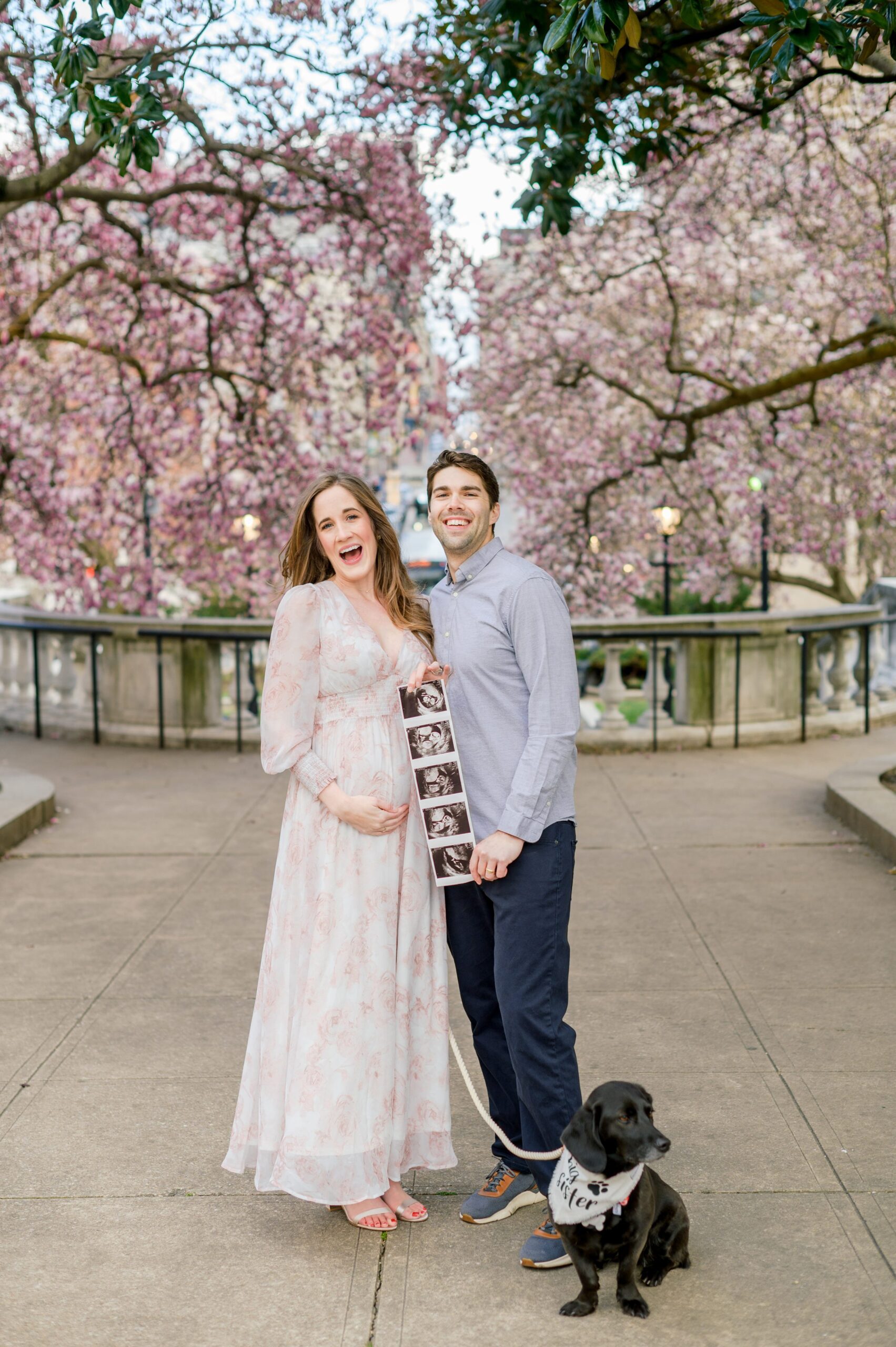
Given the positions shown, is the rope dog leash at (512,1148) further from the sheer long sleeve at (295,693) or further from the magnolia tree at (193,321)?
the magnolia tree at (193,321)

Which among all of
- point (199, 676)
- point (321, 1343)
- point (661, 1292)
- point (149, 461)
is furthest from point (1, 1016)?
point (149, 461)

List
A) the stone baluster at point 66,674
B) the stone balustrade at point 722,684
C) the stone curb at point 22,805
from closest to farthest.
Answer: the stone curb at point 22,805
the stone balustrade at point 722,684
the stone baluster at point 66,674

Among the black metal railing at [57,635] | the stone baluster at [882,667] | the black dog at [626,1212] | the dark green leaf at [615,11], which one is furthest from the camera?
the stone baluster at [882,667]

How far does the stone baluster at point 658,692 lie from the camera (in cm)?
1117

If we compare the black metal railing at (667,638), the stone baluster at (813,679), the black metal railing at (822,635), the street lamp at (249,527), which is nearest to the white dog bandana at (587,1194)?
the black metal railing at (667,638)

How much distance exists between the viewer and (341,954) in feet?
11.7

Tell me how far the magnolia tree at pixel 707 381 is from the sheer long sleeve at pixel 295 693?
552 inches

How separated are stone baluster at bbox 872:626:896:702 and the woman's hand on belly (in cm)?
979

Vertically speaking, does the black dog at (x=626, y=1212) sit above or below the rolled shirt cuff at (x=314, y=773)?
below

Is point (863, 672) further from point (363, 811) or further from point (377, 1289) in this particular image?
point (377, 1289)

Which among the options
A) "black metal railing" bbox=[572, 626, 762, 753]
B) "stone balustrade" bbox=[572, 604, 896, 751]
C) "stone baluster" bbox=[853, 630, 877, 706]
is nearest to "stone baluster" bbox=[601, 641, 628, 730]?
"stone balustrade" bbox=[572, 604, 896, 751]

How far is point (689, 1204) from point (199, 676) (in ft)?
27.4

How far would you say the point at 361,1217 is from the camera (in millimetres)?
3604

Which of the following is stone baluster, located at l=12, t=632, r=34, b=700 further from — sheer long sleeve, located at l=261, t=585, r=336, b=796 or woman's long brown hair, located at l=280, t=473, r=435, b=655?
sheer long sleeve, located at l=261, t=585, r=336, b=796
